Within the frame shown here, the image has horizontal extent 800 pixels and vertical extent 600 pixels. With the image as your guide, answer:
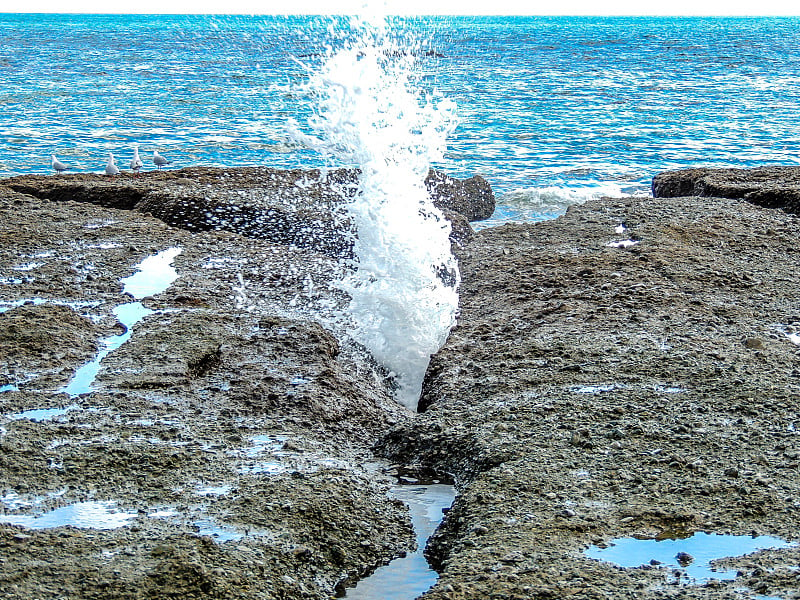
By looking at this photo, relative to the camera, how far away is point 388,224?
600cm

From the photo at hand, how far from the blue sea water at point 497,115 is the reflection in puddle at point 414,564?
3.27 metres

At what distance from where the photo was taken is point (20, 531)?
2.99 metres

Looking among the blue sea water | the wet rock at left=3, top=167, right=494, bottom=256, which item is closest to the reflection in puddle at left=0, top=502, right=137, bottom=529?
the blue sea water

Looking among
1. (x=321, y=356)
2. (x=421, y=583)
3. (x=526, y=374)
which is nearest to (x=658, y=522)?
(x=421, y=583)

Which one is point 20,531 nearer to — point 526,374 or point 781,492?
point 526,374

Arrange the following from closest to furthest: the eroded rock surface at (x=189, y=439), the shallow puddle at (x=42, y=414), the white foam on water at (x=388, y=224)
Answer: the eroded rock surface at (x=189, y=439) < the shallow puddle at (x=42, y=414) < the white foam on water at (x=388, y=224)

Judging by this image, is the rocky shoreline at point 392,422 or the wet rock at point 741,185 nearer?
the rocky shoreline at point 392,422

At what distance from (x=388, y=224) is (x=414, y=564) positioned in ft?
10.4

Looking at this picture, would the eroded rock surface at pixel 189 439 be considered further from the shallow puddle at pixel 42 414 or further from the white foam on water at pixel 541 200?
the white foam on water at pixel 541 200

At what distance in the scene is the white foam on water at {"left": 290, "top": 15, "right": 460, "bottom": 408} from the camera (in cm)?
536

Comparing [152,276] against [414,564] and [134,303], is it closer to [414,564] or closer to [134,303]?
[134,303]

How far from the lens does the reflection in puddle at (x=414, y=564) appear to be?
300 cm

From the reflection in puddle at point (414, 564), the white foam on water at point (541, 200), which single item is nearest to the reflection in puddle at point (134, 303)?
the reflection in puddle at point (414, 564)

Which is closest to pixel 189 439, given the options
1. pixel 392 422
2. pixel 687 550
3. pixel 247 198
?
pixel 392 422
